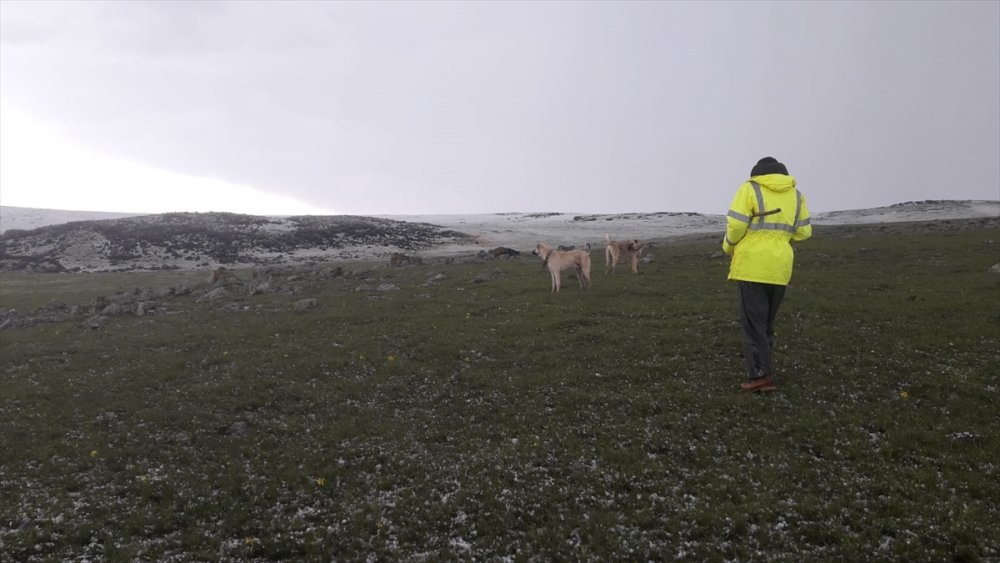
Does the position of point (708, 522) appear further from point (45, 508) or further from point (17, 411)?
point (17, 411)

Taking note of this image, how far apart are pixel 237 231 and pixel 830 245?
7773 cm

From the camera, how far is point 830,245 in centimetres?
4047

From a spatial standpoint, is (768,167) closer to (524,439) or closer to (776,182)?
(776,182)

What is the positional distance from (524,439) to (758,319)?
5987 millimetres

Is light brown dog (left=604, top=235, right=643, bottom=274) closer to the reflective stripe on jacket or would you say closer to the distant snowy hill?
the reflective stripe on jacket

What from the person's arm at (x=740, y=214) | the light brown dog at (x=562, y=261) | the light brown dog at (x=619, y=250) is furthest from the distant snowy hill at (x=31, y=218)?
the person's arm at (x=740, y=214)

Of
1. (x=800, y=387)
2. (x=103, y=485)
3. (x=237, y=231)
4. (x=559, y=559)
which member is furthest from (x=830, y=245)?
(x=237, y=231)

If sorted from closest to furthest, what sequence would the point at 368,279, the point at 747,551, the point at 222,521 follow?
the point at 747,551
the point at 222,521
the point at 368,279

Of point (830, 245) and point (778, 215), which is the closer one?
point (778, 215)

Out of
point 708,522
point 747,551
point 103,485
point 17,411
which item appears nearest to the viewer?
point 747,551

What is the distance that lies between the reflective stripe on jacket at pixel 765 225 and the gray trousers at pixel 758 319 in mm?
321

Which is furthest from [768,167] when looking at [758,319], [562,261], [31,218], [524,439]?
[31,218]

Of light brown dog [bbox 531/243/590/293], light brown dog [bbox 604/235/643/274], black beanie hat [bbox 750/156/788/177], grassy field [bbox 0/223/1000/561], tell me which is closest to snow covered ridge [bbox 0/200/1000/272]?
light brown dog [bbox 604/235/643/274]

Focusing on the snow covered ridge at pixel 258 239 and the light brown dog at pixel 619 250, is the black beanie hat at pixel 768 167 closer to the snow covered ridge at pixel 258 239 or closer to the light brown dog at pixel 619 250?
the light brown dog at pixel 619 250
